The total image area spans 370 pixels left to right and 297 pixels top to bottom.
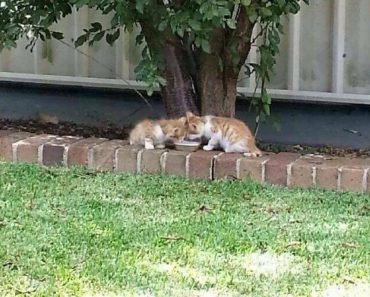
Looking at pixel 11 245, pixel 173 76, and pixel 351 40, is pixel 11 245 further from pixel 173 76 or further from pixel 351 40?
pixel 351 40

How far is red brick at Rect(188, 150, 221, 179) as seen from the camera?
5.10m

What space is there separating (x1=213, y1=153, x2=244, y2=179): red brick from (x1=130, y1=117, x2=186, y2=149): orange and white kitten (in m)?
0.33

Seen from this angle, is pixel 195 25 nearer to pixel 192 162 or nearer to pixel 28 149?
pixel 192 162

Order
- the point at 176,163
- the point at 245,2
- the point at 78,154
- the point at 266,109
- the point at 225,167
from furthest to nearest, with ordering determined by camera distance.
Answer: the point at 266,109 → the point at 78,154 → the point at 176,163 → the point at 225,167 → the point at 245,2

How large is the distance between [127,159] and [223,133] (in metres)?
0.55

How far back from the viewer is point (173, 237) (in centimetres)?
400

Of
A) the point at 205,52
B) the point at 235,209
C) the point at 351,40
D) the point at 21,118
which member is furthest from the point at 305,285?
the point at 21,118

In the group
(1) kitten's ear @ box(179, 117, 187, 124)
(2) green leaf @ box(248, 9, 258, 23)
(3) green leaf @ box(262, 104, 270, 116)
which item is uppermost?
(2) green leaf @ box(248, 9, 258, 23)

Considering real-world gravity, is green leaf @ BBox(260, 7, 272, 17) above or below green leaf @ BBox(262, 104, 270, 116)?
above

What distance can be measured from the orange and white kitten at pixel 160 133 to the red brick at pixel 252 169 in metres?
0.44

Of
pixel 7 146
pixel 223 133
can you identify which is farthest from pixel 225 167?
pixel 7 146

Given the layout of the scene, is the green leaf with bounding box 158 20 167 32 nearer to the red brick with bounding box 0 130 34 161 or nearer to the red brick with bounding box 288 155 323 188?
the red brick with bounding box 288 155 323 188

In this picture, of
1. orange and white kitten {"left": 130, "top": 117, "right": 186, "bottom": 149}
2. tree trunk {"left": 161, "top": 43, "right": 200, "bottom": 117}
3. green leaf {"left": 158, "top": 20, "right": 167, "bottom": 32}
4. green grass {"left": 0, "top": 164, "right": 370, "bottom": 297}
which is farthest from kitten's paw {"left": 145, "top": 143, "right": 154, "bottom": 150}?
green leaf {"left": 158, "top": 20, "right": 167, "bottom": 32}

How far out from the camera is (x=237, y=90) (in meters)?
6.16
